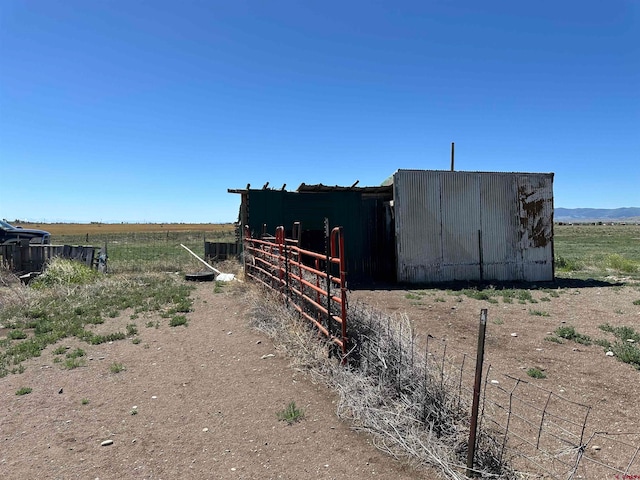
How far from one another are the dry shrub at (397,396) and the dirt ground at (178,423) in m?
0.17

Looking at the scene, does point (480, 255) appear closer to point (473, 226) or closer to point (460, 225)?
point (473, 226)

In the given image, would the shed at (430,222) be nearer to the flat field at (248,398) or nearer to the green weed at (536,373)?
the flat field at (248,398)

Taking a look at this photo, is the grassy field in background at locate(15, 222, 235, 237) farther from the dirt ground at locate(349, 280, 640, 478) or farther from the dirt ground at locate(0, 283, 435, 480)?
the dirt ground at locate(0, 283, 435, 480)

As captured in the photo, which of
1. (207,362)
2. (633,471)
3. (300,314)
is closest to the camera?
(633,471)

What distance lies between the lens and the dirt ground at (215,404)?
10.6 ft

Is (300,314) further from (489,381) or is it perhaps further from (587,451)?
(587,451)

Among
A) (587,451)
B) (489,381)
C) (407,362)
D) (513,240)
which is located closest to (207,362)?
(407,362)

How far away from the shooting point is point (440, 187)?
509 inches

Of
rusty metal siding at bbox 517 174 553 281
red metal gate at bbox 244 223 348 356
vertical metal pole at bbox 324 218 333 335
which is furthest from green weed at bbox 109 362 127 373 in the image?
rusty metal siding at bbox 517 174 553 281

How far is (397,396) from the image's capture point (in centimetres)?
388

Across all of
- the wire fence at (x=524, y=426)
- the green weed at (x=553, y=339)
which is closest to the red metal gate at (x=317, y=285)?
the wire fence at (x=524, y=426)

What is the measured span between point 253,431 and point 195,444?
Result: 0.51 m

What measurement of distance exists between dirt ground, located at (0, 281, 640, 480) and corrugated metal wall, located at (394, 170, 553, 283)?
5.15 meters

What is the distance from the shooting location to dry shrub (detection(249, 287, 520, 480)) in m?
3.16
